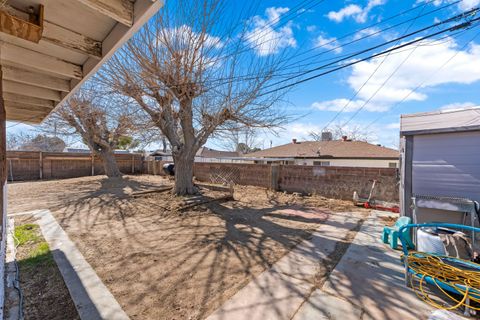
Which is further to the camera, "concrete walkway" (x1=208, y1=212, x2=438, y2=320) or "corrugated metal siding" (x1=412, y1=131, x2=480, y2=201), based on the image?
"corrugated metal siding" (x1=412, y1=131, x2=480, y2=201)

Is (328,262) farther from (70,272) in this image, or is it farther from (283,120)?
(283,120)

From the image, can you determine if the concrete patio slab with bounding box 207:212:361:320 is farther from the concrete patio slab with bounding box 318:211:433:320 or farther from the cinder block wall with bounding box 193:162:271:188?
the cinder block wall with bounding box 193:162:271:188

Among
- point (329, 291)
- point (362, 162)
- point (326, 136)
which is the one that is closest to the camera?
point (329, 291)

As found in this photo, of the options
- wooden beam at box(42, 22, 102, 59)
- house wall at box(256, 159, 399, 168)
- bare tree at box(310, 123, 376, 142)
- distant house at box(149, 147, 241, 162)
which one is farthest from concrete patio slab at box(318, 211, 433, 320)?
bare tree at box(310, 123, 376, 142)

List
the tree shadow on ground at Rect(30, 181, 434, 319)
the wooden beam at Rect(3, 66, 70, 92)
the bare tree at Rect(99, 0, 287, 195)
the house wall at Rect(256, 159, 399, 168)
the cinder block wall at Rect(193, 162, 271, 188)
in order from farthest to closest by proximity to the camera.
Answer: the house wall at Rect(256, 159, 399, 168)
the cinder block wall at Rect(193, 162, 271, 188)
the bare tree at Rect(99, 0, 287, 195)
the wooden beam at Rect(3, 66, 70, 92)
the tree shadow on ground at Rect(30, 181, 434, 319)

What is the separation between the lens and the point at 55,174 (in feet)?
40.9

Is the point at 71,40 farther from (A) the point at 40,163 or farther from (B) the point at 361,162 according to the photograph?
(B) the point at 361,162

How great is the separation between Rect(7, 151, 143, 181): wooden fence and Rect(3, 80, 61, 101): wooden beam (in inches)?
472

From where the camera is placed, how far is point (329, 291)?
7.55ft

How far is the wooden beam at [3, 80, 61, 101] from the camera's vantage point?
2724mm

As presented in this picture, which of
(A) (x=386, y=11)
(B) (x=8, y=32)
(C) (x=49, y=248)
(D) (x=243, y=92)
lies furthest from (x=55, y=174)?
(A) (x=386, y=11)

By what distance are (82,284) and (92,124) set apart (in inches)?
421

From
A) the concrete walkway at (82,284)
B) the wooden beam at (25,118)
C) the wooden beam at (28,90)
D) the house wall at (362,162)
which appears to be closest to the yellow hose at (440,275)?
the concrete walkway at (82,284)

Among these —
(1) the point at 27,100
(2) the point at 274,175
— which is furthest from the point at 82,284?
(2) the point at 274,175
